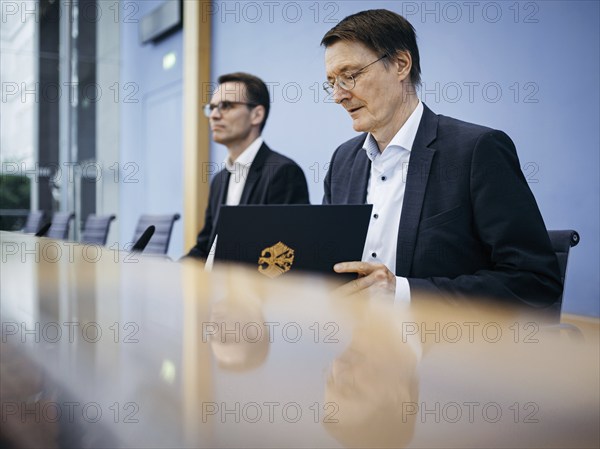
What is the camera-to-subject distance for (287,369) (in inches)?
10.6

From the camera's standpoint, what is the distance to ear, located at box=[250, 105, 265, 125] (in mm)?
2781

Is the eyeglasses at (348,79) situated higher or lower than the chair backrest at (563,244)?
higher

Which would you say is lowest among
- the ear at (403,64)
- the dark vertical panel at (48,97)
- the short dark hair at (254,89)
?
the ear at (403,64)

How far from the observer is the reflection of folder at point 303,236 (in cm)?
104

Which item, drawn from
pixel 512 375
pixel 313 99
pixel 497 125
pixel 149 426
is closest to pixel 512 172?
pixel 512 375

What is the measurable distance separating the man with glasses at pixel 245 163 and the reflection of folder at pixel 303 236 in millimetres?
1109

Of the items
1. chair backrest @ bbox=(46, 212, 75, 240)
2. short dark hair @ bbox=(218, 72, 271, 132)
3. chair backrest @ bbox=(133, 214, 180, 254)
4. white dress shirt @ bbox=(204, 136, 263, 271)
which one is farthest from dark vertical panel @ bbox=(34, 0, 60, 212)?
white dress shirt @ bbox=(204, 136, 263, 271)

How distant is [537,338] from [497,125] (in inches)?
102

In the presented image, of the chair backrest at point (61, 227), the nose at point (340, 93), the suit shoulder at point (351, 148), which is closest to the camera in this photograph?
the nose at point (340, 93)

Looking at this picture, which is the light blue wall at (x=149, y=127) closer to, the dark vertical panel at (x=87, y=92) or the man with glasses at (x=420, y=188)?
the dark vertical panel at (x=87, y=92)

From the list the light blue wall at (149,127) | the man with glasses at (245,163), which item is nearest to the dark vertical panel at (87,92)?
the light blue wall at (149,127)

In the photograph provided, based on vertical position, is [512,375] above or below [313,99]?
below

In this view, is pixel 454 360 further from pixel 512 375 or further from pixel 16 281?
pixel 16 281

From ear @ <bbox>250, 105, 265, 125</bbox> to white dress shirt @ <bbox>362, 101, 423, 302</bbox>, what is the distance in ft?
4.26
